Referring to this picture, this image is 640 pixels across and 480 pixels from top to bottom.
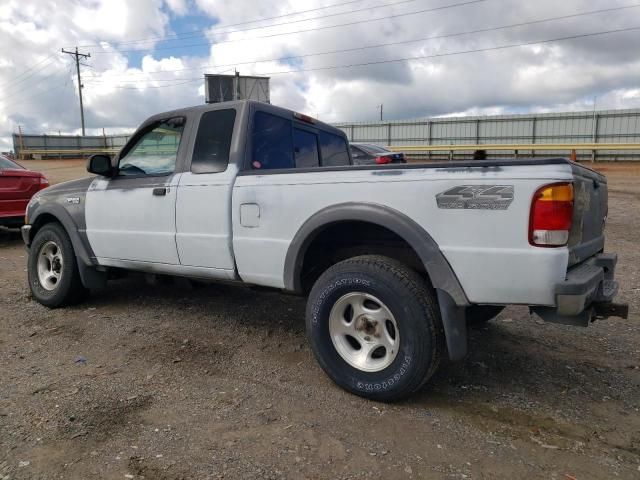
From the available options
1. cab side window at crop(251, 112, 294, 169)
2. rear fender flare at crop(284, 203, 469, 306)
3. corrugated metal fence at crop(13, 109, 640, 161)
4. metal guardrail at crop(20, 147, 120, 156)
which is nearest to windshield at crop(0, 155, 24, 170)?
cab side window at crop(251, 112, 294, 169)

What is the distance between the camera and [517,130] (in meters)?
Answer: 27.8

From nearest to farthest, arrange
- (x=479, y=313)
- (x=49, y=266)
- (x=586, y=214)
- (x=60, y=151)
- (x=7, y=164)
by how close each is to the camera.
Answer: (x=586, y=214), (x=479, y=313), (x=49, y=266), (x=7, y=164), (x=60, y=151)

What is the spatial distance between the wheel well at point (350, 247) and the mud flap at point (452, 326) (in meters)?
0.47

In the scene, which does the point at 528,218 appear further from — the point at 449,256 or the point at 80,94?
the point at 80,94

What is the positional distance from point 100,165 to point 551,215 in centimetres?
372

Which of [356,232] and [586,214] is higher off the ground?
[586,214]

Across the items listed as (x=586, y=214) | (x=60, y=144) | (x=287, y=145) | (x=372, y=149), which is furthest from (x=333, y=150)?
(x=60, y=144)

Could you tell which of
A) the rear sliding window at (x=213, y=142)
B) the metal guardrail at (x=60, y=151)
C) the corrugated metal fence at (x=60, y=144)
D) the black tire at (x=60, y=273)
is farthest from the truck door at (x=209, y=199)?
the metal guardrail at (x=60, y=151)

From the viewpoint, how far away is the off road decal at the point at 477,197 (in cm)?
263

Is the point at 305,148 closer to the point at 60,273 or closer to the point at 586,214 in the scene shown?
the point at 586,214

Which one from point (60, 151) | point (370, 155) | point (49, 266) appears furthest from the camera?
point (60, 151)

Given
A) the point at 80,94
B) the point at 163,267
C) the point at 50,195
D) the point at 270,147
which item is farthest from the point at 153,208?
the point at 80,94

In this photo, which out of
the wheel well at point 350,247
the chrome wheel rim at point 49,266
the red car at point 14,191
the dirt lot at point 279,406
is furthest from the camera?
the red car at point 14,191

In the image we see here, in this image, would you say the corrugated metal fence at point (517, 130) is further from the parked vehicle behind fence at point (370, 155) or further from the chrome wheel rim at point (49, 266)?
the chrome wheel rim at point (49, 266)
